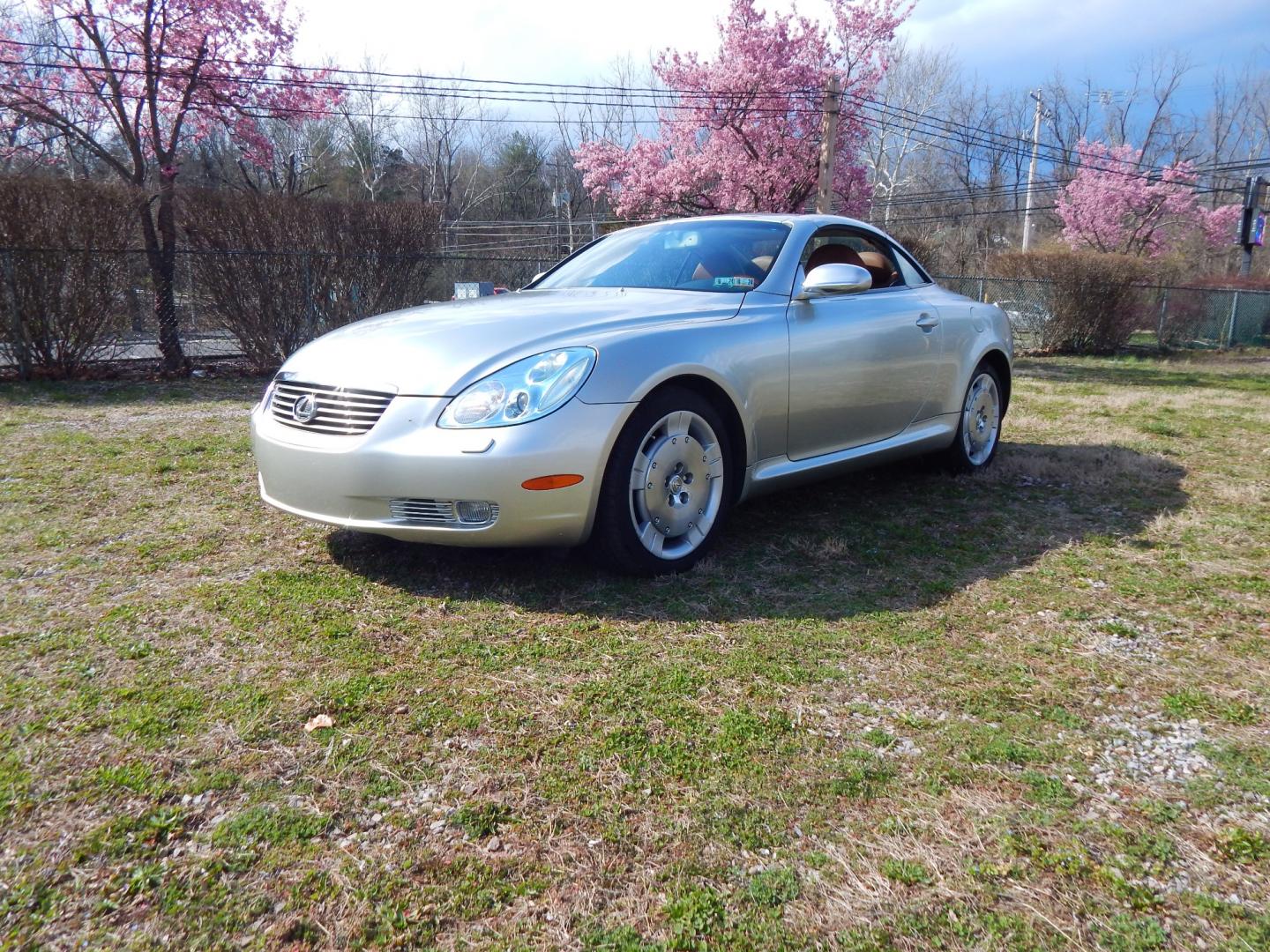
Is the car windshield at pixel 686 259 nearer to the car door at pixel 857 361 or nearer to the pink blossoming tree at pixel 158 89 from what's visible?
the car door at pixel 857 361

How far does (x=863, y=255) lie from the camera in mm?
5082

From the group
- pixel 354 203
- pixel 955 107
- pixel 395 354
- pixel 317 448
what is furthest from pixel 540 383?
pixel 955 107

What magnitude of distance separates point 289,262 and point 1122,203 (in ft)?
109

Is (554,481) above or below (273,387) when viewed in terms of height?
below

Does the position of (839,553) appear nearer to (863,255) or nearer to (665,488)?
(665,488)

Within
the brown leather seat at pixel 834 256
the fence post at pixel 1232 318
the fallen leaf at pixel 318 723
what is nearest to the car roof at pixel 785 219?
the brown leather seat at pixel 834 256

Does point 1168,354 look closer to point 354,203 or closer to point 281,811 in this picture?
point 354,203

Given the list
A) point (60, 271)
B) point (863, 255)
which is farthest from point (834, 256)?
point (60, 271)

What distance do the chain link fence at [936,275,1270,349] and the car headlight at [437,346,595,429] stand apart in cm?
1405

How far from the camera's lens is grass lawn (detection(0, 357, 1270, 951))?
1745 millimetres

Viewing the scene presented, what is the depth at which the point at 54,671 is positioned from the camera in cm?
266

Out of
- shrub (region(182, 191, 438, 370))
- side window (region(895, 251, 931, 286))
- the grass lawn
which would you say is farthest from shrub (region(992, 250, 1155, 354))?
the grass lawn

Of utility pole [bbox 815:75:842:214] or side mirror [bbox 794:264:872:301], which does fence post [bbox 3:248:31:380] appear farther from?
utility pole [bbox 815:75:842:214]

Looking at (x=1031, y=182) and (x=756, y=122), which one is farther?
(x=1031, y=182)
